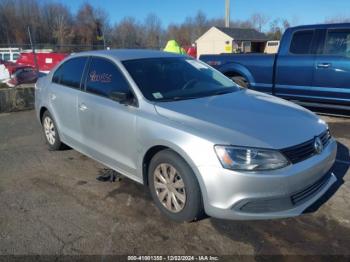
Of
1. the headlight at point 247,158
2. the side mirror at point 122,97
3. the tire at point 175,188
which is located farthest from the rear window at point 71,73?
the headlight at point 247,158

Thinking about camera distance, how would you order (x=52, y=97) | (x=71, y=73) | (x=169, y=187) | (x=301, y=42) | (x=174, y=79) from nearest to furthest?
(x=169, y=187), (x=174, y=79), (x=71, y=73), (x=52, y=97), (x=301, y=42)

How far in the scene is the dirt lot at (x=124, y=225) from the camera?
9.93ft

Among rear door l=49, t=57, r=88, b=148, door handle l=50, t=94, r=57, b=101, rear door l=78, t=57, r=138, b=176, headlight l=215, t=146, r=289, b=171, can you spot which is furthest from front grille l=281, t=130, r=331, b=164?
door handle l=50, t=94, r=57, b=101

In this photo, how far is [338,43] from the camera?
6.73 meters

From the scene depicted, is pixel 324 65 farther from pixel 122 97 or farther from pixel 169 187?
pixel 169 187

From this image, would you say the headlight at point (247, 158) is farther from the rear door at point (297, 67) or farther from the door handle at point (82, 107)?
the rear door at point (297, 67)

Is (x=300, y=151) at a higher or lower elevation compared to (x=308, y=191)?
higher

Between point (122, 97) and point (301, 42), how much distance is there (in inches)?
196

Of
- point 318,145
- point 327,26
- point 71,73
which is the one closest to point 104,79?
point 71,73

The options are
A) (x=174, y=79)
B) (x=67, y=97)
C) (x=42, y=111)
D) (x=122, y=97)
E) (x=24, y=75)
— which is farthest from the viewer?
(x=24, y=75)

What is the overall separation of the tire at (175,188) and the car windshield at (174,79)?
73 centimetres

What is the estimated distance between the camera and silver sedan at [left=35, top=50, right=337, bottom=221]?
2910 millimetres

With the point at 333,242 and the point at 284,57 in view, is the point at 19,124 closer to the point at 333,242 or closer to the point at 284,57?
the point at 284,57

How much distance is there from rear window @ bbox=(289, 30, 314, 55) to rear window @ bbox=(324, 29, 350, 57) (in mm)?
352
